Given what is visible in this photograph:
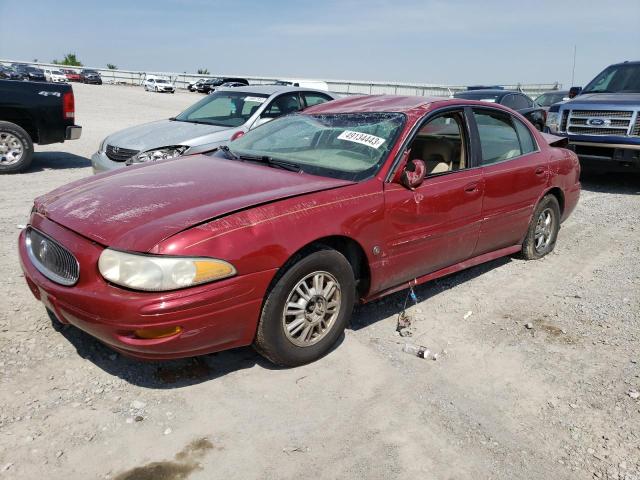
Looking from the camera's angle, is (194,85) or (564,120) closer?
(564,120)

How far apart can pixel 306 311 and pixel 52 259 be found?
1465 mm

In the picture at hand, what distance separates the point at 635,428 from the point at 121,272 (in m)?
2.77

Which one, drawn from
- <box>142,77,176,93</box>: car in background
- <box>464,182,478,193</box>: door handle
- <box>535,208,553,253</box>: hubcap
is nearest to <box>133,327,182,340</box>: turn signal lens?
<box>464,182,478,193</box>: door handle

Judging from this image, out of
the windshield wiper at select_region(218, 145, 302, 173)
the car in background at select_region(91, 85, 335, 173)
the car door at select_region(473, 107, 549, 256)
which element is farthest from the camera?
the car in background at select_region(91, 85, 335, 173)

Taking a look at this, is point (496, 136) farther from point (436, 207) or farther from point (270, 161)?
point (270, 161)

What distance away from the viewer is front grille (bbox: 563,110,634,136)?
8.83 meters

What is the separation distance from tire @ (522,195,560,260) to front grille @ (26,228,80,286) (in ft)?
13.2

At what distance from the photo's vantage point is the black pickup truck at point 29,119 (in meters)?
8.90

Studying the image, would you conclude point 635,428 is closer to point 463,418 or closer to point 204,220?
point 463,418

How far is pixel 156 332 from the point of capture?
274 cm

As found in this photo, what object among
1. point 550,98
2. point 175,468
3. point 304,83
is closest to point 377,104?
point 175,468

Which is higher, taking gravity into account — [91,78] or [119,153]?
[91,78]

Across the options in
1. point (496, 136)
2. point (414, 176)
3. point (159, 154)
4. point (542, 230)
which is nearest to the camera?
point (414, 176)

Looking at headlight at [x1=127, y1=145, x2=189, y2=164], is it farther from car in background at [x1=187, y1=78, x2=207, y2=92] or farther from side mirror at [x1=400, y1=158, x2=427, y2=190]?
car in background at [x1=187, y1=78, x2=207, y2=92]
